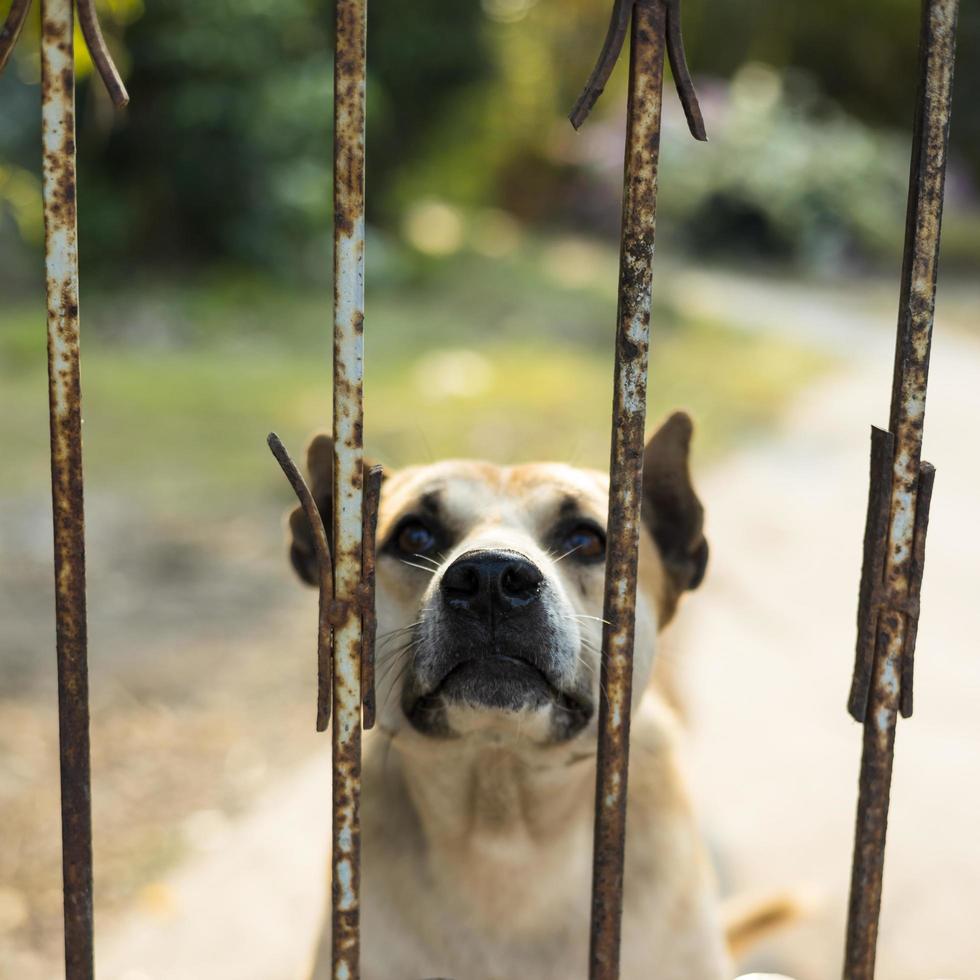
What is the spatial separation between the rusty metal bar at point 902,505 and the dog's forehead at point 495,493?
3.09ft

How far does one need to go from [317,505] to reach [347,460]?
0.81m

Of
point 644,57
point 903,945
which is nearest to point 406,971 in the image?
point 903,945

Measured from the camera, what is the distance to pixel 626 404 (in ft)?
4.44

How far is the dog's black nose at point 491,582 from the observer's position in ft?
5.99

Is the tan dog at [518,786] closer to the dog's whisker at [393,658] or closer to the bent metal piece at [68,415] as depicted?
the dog's whisker at [393,658]

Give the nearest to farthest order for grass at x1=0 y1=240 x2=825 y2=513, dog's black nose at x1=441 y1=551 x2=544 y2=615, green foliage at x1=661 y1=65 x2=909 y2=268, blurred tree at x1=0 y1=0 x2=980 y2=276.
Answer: dog's black nose at x1=441 y1=551 x2=544 y2=615, grass at x1=0 y1=240 x2=825 y2=513, blurred tree at x1=0 y1=0 x2=980 y2=276, green foliage at x1=661 y1=65 x2=909 y2=268

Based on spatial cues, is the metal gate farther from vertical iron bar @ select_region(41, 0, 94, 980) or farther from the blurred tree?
the blurred tree

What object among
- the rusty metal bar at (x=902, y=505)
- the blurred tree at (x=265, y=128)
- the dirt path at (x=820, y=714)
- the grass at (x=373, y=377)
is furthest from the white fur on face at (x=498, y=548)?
the blurred tree at (x=265, y=128)

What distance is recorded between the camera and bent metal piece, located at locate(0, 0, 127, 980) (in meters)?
1.27

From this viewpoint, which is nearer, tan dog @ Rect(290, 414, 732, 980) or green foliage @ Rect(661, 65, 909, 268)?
tan dog @ Rect(290, 414, 732, 980)

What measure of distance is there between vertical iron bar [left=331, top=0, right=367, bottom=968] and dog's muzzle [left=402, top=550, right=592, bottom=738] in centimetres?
47

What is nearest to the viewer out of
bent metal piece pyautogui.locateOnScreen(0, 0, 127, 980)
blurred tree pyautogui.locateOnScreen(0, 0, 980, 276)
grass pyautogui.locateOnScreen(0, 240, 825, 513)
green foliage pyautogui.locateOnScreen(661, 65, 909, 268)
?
bent metal piece pyautogui.locateOnScreen(0, 0, 127, 980)

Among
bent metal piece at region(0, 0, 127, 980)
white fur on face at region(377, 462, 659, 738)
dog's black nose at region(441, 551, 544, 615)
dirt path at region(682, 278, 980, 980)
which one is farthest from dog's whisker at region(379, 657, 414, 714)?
dirt path at region(682, 278, 980, 980)

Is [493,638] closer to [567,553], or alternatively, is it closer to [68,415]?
[567,553]
